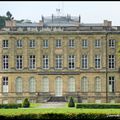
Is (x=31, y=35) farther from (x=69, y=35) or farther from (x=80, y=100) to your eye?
(x=80, y=100)

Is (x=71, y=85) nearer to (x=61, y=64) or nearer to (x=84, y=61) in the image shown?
(x=61, y=64)

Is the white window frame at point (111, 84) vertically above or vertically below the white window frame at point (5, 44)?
below

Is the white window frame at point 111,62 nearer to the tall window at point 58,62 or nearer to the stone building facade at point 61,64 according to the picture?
the stone building facade at point 61,64

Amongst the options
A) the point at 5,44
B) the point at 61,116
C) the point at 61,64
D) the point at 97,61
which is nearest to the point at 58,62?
the point at 61,64

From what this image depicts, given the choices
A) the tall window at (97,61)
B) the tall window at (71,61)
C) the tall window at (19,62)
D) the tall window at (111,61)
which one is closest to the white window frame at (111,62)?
the tall window at (111,61)

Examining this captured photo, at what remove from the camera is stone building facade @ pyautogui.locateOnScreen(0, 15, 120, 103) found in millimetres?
54594

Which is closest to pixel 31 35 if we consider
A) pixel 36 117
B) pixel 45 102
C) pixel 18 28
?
pixel 18 28

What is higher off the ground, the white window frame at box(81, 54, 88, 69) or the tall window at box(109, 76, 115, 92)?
the white window frame at box(81, 54, 88, 69)

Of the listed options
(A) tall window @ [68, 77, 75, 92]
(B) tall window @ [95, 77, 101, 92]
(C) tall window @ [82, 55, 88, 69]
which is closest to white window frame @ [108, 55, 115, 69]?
(B) tall window @ [95, 77, 101, 92]

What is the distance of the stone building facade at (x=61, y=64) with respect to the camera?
54594 millimetres

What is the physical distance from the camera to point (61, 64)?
5512 centimetres

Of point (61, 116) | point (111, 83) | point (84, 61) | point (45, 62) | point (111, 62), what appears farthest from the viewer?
point (45, 62)

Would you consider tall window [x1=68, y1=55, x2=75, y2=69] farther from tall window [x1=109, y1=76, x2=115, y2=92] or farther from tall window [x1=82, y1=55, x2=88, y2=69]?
tall window [x1=109, y1=76, x2=115, y2=92]

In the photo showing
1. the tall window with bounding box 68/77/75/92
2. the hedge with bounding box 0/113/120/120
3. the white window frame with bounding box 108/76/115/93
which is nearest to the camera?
the hedge with bounding box 0/113/120/120
